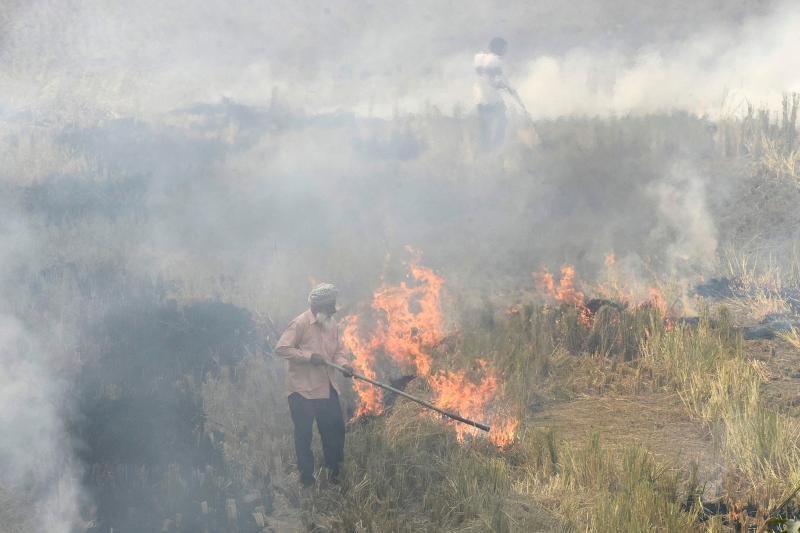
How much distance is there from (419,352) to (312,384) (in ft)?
9.87

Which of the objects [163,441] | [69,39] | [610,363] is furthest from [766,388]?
[69,39]

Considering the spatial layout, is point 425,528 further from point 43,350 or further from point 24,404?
point 43,350

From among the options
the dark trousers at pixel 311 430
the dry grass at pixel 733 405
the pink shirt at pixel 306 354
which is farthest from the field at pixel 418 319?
the pink shirt at pixel 306 354

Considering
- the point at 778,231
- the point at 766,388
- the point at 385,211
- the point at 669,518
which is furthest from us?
the point at 385,211

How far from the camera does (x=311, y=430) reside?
5746 mm

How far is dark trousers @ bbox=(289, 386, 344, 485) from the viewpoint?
225 inches

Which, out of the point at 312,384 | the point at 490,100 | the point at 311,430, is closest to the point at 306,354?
the point at 312,384

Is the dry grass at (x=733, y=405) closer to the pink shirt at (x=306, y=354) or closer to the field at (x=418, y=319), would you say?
the field at (x=418, y=319)

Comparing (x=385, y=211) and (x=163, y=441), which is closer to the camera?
(x=163, y=441)

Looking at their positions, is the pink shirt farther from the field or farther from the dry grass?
the dry grass

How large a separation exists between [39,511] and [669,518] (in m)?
4.31

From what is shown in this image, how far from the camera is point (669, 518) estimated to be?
14.4ft

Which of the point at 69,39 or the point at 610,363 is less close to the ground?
the point at 69,39

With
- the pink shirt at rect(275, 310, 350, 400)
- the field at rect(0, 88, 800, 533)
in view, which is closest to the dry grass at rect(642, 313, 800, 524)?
the field at rect(0, 88, 800, 533)
